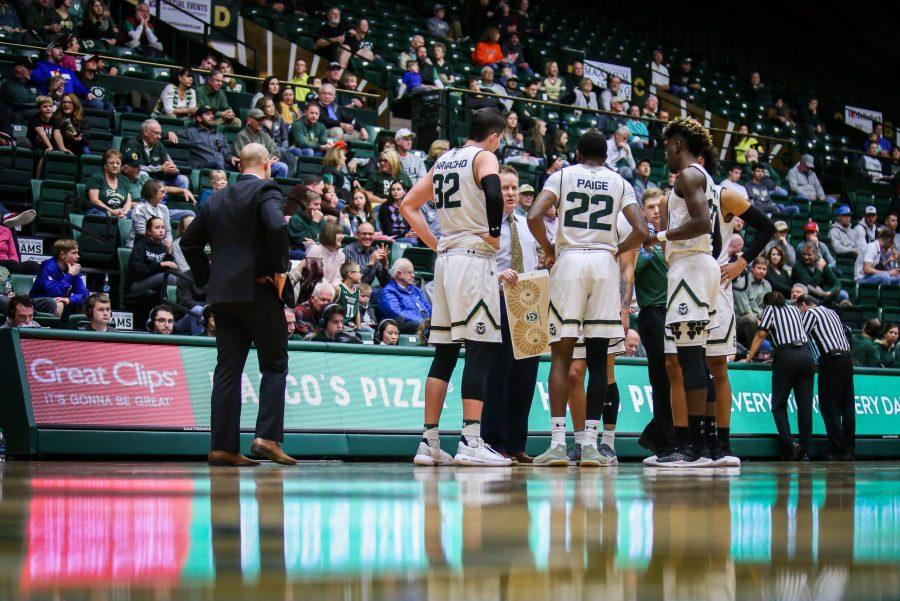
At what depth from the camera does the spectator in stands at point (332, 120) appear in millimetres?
18078

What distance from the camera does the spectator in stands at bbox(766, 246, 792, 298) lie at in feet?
59.2

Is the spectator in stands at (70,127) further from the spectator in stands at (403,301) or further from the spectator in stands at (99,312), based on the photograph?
the spectator in stands at (99,312)

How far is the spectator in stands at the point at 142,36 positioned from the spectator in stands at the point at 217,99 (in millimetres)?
1944

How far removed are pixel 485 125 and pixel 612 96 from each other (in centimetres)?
1725

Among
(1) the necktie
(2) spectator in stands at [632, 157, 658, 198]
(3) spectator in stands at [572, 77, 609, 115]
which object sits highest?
(3) spectator in stands at [572, 77, 609, 115]

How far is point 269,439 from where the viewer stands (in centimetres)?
733

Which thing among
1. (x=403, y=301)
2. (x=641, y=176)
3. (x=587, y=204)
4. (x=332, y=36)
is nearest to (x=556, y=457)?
(x=587, y=204)

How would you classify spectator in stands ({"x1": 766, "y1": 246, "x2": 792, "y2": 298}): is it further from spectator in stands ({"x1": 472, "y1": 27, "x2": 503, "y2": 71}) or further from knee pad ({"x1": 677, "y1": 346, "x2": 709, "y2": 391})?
knee pad ({"x1": 677, "y1": 346, "x2": 709, "y2": 391})

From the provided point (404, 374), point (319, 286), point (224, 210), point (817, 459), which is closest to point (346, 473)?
point (224, 210)

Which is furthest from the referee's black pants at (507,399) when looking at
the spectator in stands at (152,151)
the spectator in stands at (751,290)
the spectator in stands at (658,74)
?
the spectator in stands at (658,74)

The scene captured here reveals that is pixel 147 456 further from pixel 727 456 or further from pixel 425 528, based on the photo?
pixel 425 528

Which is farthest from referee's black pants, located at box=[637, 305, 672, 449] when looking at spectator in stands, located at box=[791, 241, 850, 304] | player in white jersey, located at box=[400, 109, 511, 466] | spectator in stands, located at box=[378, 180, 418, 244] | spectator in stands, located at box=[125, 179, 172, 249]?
spectator in stands, located at box=[791, 241, 850, 304]

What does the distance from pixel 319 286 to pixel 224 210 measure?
4.83 metres

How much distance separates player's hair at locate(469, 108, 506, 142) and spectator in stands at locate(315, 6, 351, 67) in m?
13.8
